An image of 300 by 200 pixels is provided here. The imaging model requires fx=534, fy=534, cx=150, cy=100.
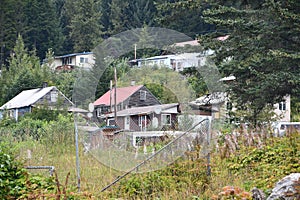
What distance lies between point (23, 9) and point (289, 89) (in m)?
32.8

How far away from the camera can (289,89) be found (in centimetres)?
1014

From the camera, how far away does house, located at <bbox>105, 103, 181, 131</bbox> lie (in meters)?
7.61

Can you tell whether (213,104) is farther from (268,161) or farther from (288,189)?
(288,189)

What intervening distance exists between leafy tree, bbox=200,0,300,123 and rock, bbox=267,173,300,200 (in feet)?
15.3

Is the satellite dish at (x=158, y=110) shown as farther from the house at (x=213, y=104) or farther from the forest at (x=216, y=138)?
the house at (x=213, y=104)

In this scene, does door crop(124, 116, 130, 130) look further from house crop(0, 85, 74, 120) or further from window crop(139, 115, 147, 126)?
house crop(0, 85, 74, 120)

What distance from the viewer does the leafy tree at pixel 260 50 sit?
9.55 metres

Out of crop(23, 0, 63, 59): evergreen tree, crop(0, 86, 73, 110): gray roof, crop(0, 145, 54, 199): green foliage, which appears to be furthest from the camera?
crop(23, 0, 63, 59): evergreen tree

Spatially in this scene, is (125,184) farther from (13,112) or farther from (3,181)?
(13,112)

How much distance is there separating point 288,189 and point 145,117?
3.35m

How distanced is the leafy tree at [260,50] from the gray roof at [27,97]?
11.9 meters

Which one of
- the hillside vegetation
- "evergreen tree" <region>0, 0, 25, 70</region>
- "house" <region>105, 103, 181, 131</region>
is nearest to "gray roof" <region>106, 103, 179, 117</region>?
"house" <region>105, 103, 181, 131</region>

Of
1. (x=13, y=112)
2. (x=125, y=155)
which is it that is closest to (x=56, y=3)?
(x=13, y=112)

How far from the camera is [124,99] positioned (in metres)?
7.62
